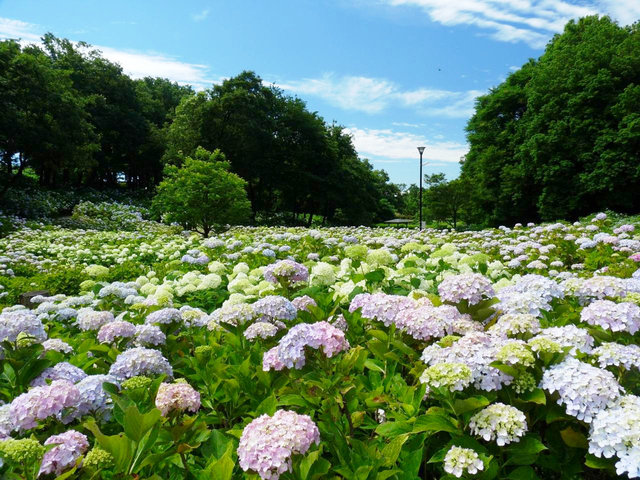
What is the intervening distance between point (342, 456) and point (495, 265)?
3.91 meters

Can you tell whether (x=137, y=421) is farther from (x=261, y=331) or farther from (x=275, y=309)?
(x=275, y=309)

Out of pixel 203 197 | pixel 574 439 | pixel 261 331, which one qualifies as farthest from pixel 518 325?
pixel 203 197

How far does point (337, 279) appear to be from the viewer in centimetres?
411

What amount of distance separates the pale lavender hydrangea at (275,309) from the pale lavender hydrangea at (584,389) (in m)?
1.37

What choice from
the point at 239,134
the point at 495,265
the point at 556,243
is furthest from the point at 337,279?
the point at 239,134

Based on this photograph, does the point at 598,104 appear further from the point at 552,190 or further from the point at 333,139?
the point at 333,139

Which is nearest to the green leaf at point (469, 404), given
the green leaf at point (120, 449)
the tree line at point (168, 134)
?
the green leaf at point (120, 449)

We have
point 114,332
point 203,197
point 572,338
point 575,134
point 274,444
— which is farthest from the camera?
point 575,134

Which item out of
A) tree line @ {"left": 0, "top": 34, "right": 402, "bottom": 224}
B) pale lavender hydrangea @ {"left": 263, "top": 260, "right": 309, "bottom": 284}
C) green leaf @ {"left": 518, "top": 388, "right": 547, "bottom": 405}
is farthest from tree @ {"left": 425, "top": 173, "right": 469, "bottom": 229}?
green leaf @ {"left": 518, "top": 388, "right": 547, "bottom": 405}

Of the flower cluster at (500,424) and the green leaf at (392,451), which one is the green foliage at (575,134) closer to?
the flower cluster at (500,424)

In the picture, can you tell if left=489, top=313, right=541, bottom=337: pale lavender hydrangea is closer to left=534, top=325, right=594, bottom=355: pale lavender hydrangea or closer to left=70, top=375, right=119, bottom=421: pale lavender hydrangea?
left=534, top=325, right=594, bottom=355: pale lavender hydrangea

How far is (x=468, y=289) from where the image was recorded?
2.14 m

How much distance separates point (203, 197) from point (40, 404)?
621 inches

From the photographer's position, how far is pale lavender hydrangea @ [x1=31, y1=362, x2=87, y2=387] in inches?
73.2
